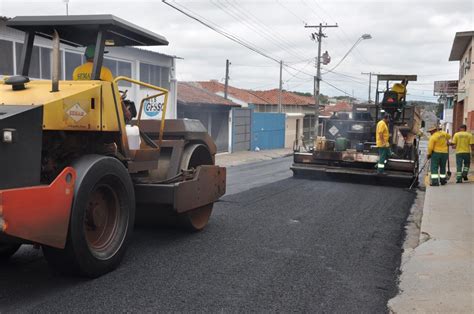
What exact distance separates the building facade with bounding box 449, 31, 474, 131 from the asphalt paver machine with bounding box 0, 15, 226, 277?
53.2 feet

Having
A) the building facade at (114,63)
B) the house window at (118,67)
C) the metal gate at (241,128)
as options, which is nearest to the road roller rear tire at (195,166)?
the building facade at (114,63)

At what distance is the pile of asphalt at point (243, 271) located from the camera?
13.5ft

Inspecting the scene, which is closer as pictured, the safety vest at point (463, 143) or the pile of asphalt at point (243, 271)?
the pile of asphalt at point (243, 271)

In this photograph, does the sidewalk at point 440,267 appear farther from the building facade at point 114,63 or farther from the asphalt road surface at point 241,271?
the building facade at point 114,63

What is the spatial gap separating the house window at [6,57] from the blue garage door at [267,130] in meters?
18.8

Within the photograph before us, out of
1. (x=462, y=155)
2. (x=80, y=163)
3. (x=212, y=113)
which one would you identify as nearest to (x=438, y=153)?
(x=462, y=155)

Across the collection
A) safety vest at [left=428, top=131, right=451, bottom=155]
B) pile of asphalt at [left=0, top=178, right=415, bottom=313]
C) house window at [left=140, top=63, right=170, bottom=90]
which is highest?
house window at [left=140, top=63, right=170, bottom=90]

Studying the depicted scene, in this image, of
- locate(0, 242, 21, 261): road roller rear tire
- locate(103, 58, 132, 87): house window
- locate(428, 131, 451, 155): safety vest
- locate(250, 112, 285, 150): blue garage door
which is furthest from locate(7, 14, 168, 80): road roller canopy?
locate(250, 112, 285, 150): blue garage door

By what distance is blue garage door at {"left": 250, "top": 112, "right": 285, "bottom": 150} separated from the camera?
104ft

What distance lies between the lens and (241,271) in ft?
16.4

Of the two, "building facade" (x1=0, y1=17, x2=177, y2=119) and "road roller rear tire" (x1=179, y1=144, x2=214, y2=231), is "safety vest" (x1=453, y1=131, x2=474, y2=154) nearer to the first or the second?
"road roller rear tire" (x1=179, y1=144, x2=214, y2=231)

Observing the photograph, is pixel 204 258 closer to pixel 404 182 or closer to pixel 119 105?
pixel 119 105

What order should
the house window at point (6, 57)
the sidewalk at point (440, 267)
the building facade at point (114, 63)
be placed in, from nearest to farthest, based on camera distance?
the sidewalk at point (440, 267), the house window at point (6, 57), the building facade at point (114, 63)

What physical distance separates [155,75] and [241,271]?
55.8 feet
